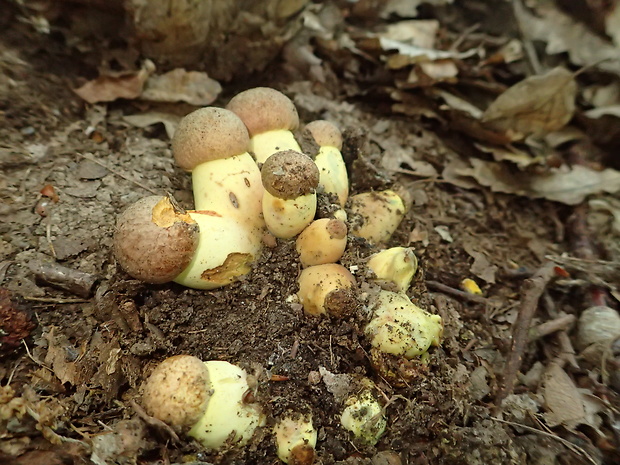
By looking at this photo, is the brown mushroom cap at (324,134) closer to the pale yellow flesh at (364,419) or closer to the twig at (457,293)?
the twig at (457,293)

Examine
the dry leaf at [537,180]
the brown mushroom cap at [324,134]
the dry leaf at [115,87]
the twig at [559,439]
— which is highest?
the dry leaf at [115,87]

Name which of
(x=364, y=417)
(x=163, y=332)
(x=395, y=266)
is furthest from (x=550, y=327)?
(x=163, y=332)

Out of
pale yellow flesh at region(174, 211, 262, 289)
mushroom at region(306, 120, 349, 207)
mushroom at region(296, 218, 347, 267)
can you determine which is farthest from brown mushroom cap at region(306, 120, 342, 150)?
pale yellow flesh at region(174, 211, 262, 289)

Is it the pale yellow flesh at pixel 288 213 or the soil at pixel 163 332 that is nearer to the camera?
the soil at pixel 163 332

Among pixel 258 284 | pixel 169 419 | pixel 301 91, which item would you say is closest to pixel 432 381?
pixel 258 284

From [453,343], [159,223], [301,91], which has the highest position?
[301,91]

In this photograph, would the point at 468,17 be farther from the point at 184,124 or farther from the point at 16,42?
the point at 16,42

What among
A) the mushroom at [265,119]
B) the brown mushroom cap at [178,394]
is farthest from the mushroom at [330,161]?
the brown mushroom cap at [178,394]
